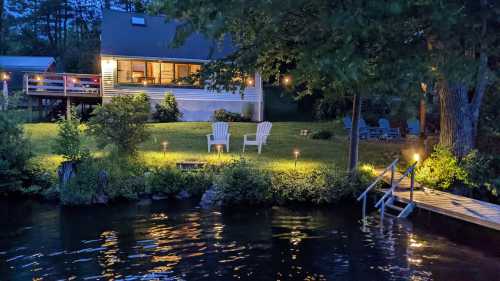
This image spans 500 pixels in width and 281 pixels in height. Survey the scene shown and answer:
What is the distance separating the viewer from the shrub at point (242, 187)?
402 inches

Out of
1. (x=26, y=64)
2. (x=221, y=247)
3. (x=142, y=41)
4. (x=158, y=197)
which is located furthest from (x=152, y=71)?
(x=221, y=247)

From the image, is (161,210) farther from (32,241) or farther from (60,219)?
(32,241)

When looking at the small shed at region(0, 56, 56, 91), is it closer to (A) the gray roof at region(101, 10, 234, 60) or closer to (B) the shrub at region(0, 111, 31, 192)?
(A) the gray roof at region(101, 10, 234, 60)

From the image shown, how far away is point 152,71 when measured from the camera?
23.8 m

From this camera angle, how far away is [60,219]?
910 centimetres

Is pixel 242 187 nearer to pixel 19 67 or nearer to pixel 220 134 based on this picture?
pixel 220 134

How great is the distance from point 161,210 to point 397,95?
261 inches

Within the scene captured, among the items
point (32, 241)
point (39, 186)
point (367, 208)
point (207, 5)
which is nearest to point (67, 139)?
point (39, 186)

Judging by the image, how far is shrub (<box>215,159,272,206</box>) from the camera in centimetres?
1020

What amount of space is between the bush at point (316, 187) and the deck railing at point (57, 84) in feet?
46.3

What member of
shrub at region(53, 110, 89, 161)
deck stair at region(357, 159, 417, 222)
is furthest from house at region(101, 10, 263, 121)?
deck stair at region(357, 159, 417, 222)

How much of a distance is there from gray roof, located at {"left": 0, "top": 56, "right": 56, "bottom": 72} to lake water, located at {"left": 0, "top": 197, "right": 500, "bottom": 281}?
21.9m

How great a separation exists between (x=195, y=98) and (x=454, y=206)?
52.1 feet

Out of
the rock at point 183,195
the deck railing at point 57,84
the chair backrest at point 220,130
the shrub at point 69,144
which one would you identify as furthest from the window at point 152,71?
the rock at point 183,195
